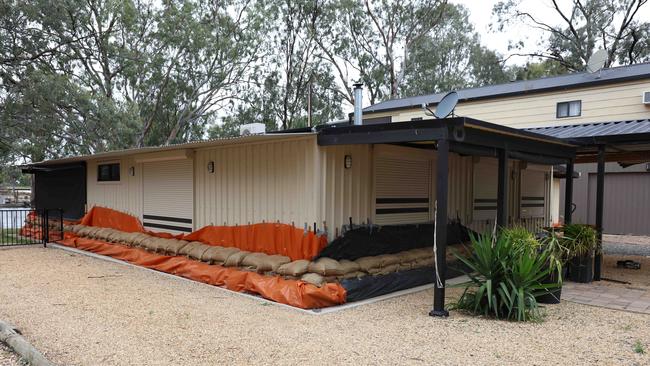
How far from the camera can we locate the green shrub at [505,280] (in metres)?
4.72

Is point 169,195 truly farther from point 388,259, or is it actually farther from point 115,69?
point 115,69

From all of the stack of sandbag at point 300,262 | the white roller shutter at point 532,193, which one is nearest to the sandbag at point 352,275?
the stack of sandbag at point 300,262

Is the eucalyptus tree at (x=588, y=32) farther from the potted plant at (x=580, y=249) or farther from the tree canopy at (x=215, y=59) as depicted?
the potted plant at (x=580, y=249)

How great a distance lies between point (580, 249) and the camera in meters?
6.48

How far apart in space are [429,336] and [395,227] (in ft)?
8.61

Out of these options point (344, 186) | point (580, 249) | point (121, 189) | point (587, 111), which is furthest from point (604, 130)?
point (121, 189)

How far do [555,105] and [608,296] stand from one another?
6.17 meters

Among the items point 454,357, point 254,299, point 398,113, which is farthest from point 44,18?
point 454,357

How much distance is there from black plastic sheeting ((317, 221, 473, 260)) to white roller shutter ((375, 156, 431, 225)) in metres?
0.15

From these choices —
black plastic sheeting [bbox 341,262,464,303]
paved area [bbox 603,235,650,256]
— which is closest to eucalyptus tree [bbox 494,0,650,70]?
paved area [bbox 603,235,650,256]

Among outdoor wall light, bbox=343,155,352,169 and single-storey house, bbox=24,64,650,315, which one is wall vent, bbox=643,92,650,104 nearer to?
single-storey house, bbox=24,64,650,315

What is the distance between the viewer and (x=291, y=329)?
4336mm

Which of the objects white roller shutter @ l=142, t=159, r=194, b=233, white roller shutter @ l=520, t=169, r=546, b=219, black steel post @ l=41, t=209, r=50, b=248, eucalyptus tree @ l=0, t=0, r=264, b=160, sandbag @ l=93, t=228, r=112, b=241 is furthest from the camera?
eucalyptus tree @ l=0, t=0, r=264, b=160

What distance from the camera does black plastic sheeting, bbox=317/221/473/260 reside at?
19.1ft
